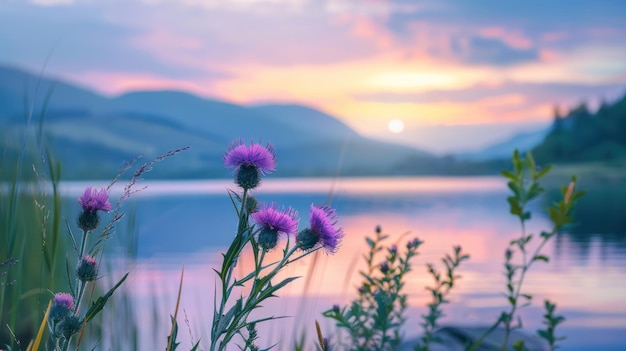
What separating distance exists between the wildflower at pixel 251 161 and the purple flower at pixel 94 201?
0.29 metres

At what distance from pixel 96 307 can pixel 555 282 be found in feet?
32.3

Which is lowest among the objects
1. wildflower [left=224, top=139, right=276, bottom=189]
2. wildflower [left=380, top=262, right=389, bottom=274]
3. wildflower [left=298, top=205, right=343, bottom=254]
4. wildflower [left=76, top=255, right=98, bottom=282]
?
wildflower [left=380, top=262, right=389, bottom=274]

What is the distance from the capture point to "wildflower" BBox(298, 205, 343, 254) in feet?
5.54

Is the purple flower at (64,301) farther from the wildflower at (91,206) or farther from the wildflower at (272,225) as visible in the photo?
the wildflower at (272,225)

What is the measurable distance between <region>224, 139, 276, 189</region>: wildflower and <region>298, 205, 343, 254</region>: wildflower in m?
0.14

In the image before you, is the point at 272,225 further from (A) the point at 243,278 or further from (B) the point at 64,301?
(B) the point at 64,301

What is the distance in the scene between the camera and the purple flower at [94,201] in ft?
5.99

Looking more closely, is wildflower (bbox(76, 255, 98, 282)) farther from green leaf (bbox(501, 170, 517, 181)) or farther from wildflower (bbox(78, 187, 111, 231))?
green leaf (bbox(501, 170, 517, 181))

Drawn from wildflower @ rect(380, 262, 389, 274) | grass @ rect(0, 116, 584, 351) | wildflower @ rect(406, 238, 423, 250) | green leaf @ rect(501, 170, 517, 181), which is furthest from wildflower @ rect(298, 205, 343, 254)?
wildflower @ rect(406, 238, 423, 250)

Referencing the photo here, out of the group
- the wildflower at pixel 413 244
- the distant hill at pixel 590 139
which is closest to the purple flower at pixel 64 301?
the wildflower at pixel 413 244

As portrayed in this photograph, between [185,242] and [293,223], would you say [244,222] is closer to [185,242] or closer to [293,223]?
[293,223]

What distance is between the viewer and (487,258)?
13.3 meters

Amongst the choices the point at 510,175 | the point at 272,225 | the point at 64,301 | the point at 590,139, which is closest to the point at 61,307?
the point at 64,301

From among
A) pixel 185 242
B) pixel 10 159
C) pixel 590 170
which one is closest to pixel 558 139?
pixel 590 170
